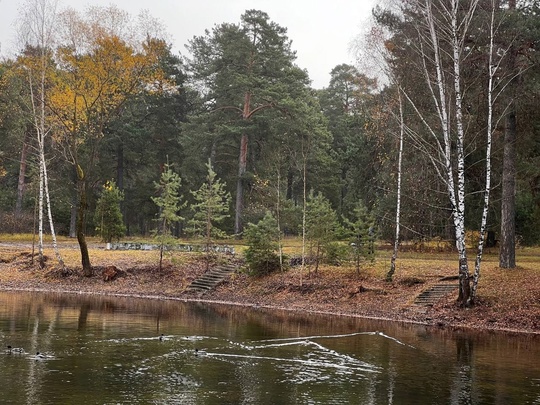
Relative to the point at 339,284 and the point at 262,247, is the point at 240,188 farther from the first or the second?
the point at 339,284

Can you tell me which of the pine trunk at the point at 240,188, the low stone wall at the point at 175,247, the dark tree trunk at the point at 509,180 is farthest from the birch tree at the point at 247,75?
the dark tree trunk at the point at 509,180

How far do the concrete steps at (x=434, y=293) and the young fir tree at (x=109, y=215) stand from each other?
22.1m

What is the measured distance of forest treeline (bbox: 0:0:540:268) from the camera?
2248 cm

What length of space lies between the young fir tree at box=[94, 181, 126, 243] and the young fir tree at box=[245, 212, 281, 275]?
1286cm

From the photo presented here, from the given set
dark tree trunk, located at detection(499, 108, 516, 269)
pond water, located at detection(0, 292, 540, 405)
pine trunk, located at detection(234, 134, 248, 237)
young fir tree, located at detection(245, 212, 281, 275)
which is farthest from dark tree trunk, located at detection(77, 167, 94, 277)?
dark tree trunk, located at detection(499, 108, 516, 269)

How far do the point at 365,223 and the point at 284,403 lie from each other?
1724 centimetres

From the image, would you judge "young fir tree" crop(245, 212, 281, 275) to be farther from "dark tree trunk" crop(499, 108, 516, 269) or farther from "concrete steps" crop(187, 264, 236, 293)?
"dark tree trunk" crop(499, 108, 516, 269)

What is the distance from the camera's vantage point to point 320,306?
25.3m

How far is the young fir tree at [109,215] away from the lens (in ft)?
127

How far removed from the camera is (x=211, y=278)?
31406mm

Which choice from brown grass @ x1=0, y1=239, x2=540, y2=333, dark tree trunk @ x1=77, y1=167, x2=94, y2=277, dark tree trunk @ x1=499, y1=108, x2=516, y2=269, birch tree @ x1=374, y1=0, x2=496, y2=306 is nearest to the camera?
birch tree @ x1=374, y1=0, x2=496, y2=306

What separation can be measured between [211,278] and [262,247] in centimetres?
355

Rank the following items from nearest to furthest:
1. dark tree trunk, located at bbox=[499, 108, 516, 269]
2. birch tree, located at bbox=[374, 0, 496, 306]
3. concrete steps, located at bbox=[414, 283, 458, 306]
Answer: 1. birch tree, located at bbox=[374, 0, 496, 306]
2. concrete steps, located at bbox=[414, 283, 458, 306]
3. dark tree trunk, located at bbox=[499, 108, 516, 269]

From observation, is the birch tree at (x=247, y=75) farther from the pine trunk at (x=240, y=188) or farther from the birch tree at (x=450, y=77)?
the birch tree at (x=450, y=77)
